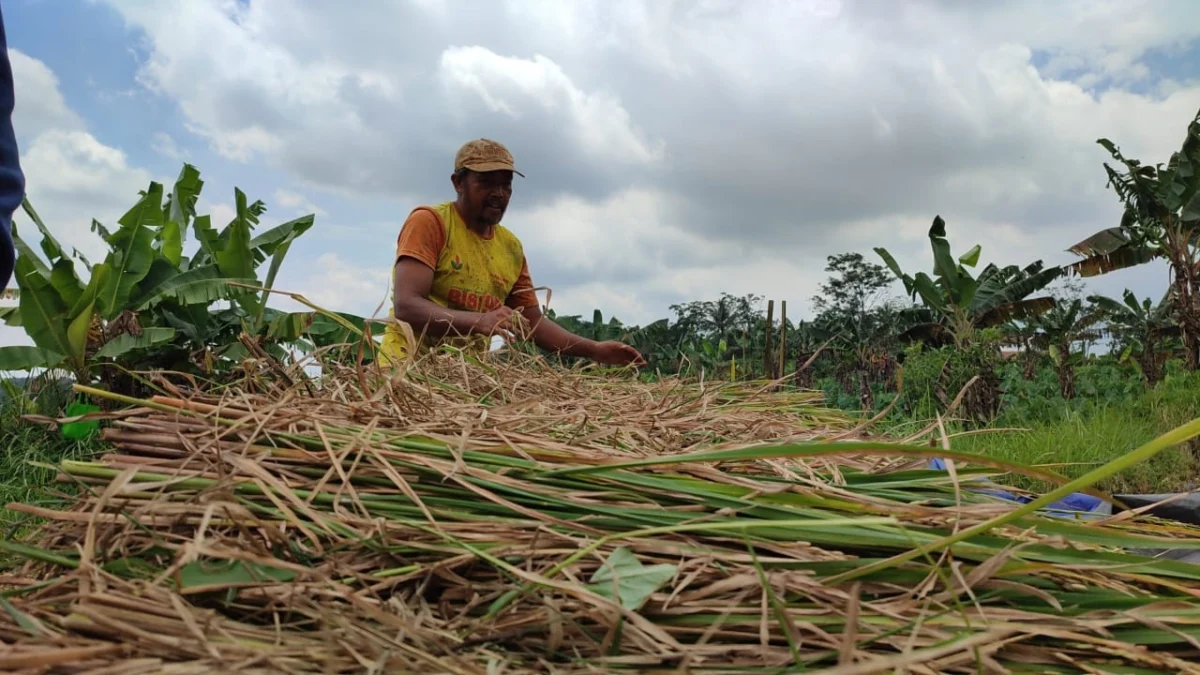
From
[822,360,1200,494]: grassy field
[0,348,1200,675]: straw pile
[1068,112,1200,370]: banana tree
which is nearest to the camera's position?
[0,348,1200,675]: straw pile

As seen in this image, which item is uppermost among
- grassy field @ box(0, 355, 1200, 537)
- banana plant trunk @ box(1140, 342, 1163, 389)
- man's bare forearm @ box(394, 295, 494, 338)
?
banana plant trunk @ box(1140, 342, 1163, 389)

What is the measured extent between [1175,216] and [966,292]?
307 centimetres

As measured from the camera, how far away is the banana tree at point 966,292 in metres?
9.65

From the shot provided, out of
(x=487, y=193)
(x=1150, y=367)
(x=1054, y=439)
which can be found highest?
(x=487, y=193)

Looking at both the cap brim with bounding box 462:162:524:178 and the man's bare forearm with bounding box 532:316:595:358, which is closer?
the man's bare forearm with bounding box 532:316:595:358

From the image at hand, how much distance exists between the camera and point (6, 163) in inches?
47.3

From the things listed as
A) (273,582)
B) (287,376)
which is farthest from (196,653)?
(287,376)

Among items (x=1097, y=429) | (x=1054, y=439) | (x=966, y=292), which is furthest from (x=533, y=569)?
(x=966, y=292)

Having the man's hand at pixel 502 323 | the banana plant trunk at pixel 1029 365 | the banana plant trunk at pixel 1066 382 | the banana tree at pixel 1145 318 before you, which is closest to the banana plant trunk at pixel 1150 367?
the banana tree at pixel 1145 318

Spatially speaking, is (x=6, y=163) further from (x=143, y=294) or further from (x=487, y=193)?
(x=143, y=294)

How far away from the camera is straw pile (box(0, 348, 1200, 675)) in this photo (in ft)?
2.38

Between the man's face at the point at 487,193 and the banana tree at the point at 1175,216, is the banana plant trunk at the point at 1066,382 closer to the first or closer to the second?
the banana tree at the point at 1175,216

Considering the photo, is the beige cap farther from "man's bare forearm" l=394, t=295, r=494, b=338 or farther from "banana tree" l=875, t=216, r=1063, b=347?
"banana tree" l=875, t=216, r=1063, b=347

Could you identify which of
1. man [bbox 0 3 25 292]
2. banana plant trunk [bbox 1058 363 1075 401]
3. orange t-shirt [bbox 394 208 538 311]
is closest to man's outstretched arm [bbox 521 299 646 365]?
orange t-shirt [bbox 394 208 538 311]
